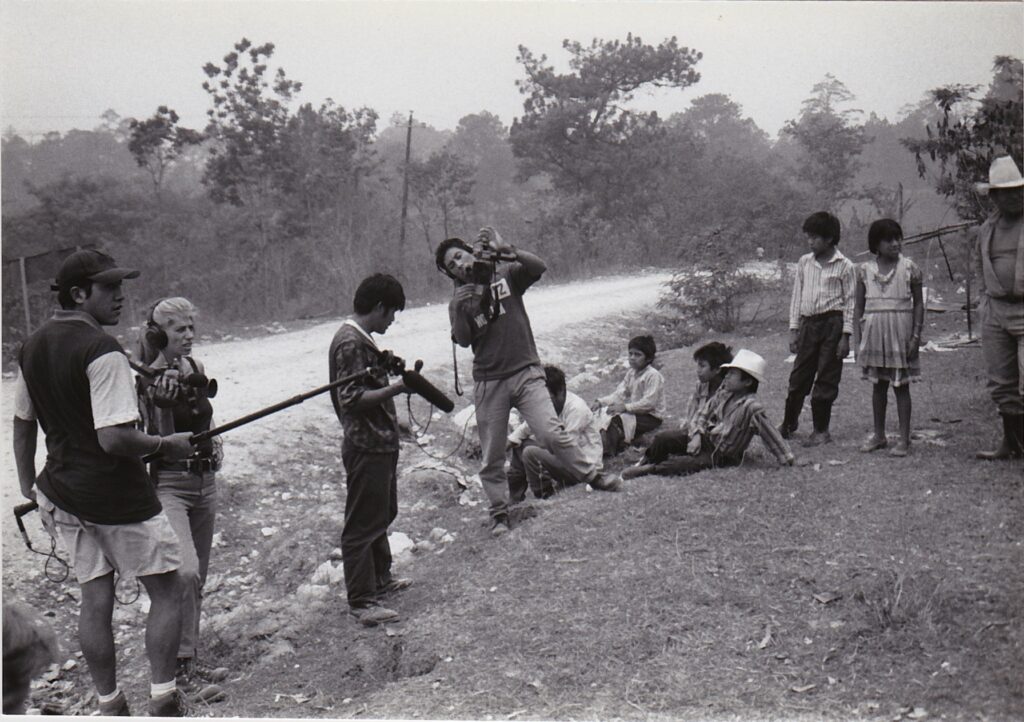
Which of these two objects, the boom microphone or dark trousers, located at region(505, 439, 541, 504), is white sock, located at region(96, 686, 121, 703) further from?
dark trousers, located at region(505, 439, 541, 504)

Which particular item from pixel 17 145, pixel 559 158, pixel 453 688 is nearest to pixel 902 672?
pixel 453 688

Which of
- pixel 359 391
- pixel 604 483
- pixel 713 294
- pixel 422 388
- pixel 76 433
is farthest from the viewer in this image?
pixel 713 294

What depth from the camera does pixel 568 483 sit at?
5.38 m

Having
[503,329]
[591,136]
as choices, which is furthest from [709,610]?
[591,136]

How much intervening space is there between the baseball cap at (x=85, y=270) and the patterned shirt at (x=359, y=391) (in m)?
1.06

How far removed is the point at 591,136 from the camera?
17766mm

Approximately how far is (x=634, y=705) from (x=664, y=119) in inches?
778

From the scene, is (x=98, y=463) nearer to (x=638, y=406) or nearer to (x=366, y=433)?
(x=366, y=433)

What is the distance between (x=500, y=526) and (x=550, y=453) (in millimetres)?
740

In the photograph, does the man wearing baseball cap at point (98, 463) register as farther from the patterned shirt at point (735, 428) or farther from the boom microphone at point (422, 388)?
the patterned shirt at point (735, 428)

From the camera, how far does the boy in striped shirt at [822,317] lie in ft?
17.7

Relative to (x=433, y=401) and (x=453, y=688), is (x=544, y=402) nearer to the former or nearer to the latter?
(x=433, y=401)

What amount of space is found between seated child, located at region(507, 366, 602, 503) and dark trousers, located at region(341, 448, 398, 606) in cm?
140

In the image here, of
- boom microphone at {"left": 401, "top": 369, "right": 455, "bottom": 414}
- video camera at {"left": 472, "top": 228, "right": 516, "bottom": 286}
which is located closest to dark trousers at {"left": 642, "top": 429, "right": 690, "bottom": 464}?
video camera at {"left": 472, "top": 228, "right": 516, "bottom": 286}
